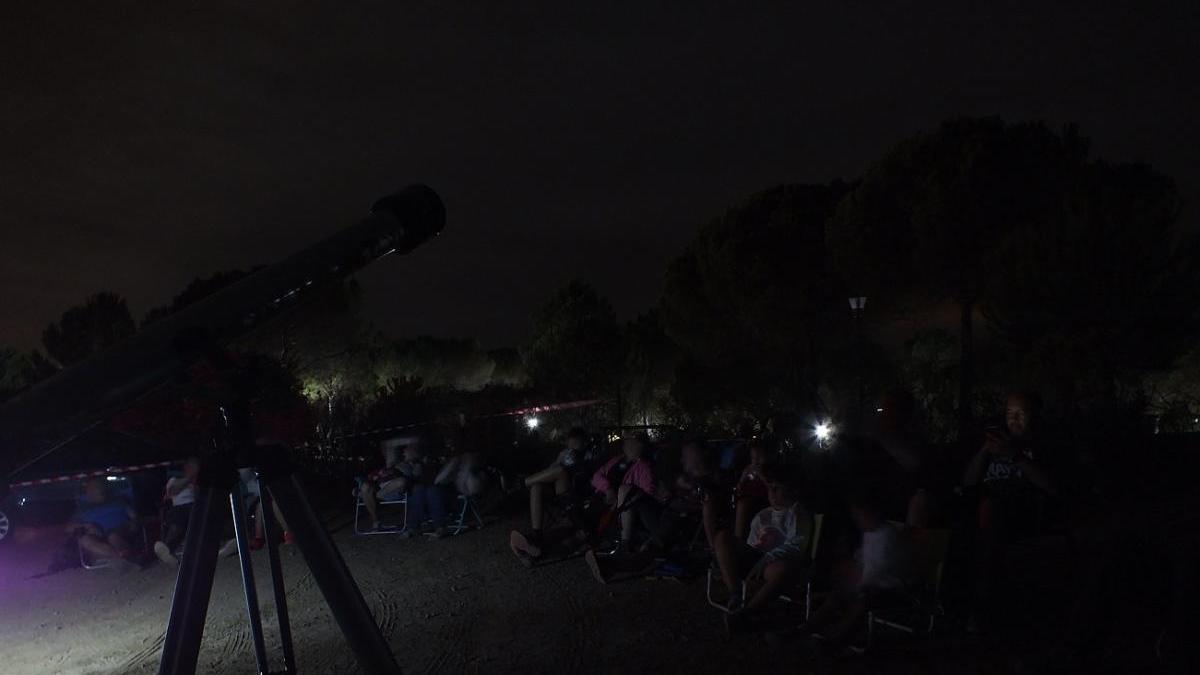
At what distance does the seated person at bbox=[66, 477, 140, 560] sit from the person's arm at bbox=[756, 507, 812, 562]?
7.09m

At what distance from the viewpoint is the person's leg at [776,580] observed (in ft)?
17.0

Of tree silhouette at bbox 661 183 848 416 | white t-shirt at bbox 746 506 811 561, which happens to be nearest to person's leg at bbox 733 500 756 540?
white t-shirt at bbox 746 506 811 561

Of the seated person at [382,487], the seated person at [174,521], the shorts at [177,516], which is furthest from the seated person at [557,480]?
the shorts at [177,516]

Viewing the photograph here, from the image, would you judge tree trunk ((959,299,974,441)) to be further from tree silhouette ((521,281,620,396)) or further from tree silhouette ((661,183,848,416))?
tree silhouette ((521,281,620,396))

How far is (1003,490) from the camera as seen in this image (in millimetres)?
5406

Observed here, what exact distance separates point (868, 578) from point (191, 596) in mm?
3819

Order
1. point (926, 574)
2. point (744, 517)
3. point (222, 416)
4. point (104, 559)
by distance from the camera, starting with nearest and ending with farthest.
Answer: point (222, 416) → point (926, 574) → point (744, 517) → point (104, 559)

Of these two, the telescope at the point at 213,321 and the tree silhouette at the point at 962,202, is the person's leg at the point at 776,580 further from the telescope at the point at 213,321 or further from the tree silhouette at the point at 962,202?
the tree silhouette at the point at 962,202

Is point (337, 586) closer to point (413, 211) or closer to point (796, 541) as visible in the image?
point (413, 211)

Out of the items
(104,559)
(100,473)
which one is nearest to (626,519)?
(104,559)

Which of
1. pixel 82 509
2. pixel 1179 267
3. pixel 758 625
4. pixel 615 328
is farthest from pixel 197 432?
pixel 615 328

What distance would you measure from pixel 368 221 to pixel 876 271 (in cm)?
2024

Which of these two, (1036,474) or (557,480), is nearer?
(1036,474)

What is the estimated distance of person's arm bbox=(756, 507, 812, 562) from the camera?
533 centimetres
